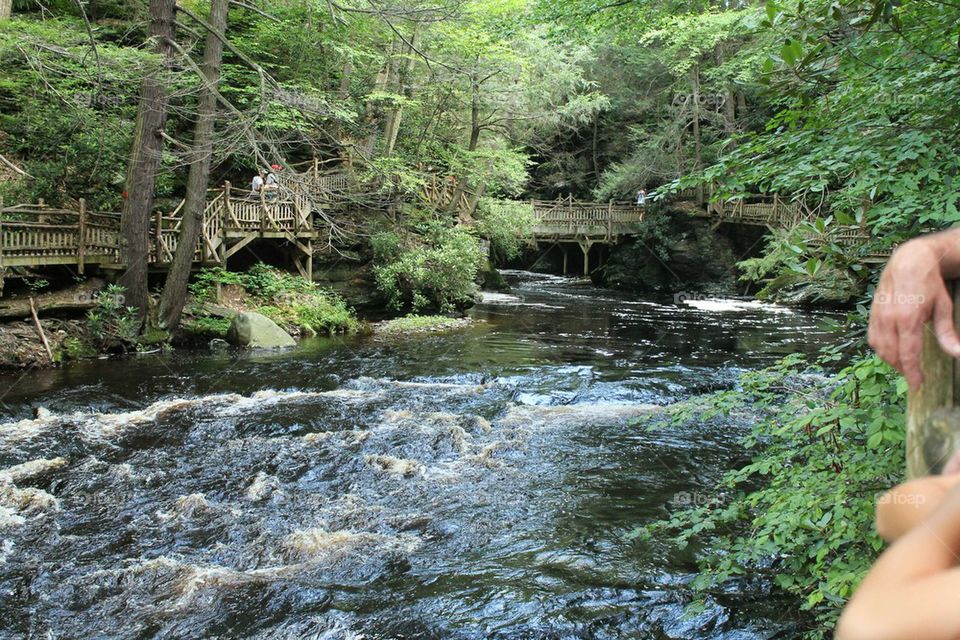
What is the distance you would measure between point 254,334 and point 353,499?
8949mm

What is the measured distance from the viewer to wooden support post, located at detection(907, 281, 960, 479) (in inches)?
51.8

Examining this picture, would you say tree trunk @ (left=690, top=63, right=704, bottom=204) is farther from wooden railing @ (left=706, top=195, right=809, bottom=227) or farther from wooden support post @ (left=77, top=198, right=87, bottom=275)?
wooden support post @ (left=77, top=198, right=87, bottom=275)

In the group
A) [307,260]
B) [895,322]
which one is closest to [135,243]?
[307,260]

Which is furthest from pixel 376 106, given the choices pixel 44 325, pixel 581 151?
pixel 581 151

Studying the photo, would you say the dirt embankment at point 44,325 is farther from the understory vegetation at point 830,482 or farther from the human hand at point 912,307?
the human hand at point 912,307

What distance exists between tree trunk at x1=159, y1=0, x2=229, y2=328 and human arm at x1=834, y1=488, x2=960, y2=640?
1486 cm

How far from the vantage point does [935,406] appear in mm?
1364

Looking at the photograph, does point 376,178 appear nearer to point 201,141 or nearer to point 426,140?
point 426,140

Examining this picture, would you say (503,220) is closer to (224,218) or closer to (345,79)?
(345,79)

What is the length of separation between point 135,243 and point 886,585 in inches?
603

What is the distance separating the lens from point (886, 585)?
36.1 inches

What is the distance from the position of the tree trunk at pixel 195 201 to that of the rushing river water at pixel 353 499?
174 centimetres

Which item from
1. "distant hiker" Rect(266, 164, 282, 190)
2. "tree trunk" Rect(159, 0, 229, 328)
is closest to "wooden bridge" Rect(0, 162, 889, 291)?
"distant hiker" Rect(266, 164, 282, 190)

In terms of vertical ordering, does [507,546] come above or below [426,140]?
below
